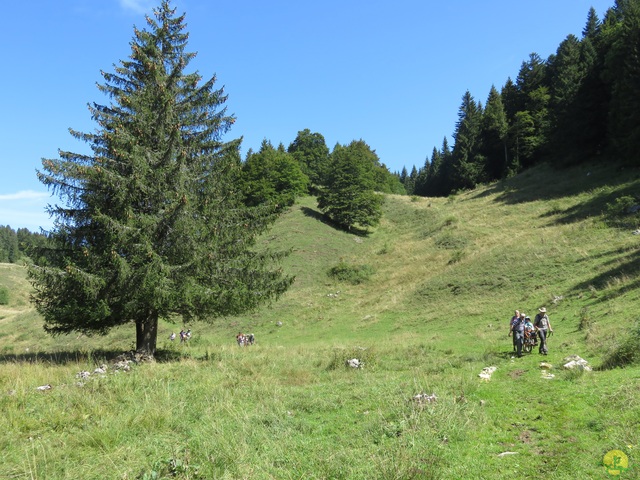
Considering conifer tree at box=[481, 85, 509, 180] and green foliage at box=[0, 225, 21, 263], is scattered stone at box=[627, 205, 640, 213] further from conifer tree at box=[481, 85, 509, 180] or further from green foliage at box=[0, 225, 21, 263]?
green foliage at box=[0, 225, 21, 263]

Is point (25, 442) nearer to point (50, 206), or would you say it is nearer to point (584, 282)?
point (50, 206)

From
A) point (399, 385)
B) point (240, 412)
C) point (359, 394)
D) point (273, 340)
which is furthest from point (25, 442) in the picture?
point (273, 340)

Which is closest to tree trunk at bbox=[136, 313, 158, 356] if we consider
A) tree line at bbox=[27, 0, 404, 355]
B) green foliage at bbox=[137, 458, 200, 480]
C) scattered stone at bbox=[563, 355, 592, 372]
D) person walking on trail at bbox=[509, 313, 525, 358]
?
tree line at bbox=[27, 0, 404, 355]

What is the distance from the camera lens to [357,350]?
53.7ft

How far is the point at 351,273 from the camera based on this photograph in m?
44.7

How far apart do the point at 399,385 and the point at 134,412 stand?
20.9 feet

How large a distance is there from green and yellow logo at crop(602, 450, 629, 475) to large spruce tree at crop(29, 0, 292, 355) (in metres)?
12.1

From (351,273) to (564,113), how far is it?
3964 centimetres

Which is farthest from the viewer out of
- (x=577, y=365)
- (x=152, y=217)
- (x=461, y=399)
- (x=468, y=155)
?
(x=468, y=155)

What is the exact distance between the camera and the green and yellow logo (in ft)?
17.6

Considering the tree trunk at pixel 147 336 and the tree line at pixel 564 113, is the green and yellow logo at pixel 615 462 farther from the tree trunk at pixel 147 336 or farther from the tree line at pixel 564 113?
the tree line at pixel 564 113

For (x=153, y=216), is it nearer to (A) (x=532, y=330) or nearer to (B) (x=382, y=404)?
(B) (x=382, y=404)

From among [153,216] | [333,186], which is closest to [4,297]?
[333,186]

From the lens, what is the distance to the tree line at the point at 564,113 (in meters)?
45.3
